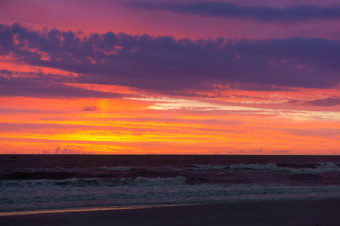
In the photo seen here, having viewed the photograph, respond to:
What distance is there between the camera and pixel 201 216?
15.1 metres

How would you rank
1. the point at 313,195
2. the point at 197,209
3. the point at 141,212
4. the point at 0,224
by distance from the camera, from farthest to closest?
the point at 313,195 < the point at 197,209 < the point at 141,212 < the point at 0,224

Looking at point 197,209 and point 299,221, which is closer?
point 299,221

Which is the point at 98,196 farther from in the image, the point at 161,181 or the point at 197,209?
the point at 161,181

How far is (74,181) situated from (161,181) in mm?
7003

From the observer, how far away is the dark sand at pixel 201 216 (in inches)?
539

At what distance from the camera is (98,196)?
2133 centimetres

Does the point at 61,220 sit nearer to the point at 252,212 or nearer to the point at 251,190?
the point at 252,212

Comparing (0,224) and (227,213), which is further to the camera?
(227,213)

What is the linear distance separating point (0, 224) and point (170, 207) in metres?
7.22

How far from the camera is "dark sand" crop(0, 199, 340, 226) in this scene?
44.9 ft

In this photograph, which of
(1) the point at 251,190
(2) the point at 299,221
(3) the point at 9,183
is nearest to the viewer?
(2) the point at 299,221

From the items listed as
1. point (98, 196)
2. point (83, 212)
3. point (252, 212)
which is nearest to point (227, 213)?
point (252, 212)

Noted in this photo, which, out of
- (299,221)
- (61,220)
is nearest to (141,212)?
(61,220)

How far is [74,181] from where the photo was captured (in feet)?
97.1
